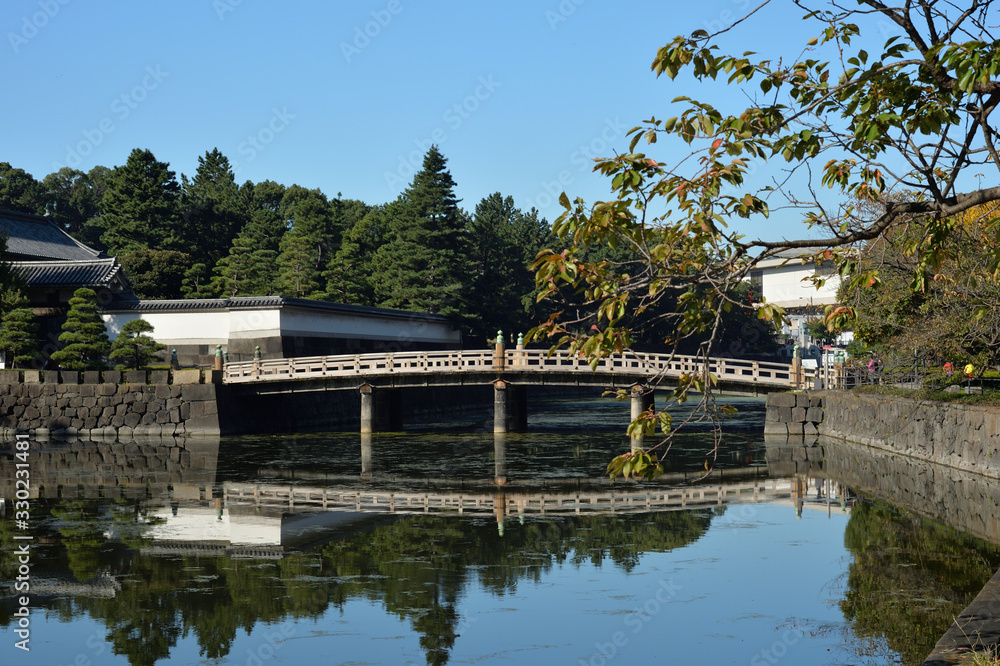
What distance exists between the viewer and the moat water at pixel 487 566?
8758mm

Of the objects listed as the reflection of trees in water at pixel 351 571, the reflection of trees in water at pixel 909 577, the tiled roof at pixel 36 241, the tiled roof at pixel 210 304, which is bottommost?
the reflection of trees in water at pixel 351 571

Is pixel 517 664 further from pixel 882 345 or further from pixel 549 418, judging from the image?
pixel 549 418

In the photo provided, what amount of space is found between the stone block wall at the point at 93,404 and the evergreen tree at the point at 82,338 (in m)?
0.63

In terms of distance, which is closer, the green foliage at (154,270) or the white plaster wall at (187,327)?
the white plaster wall at (187,327)

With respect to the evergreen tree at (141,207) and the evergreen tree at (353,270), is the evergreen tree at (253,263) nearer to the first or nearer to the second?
the evergreen tree at (353,270)

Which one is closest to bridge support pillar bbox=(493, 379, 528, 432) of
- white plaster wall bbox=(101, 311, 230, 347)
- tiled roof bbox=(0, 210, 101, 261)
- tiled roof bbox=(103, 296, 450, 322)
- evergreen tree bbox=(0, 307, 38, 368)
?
tiled roof bbox=(103, 296, 450, 322)

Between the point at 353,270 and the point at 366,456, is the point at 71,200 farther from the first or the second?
the point at 366,456

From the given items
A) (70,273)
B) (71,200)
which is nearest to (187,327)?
(70,273)

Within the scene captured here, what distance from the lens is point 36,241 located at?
39.8m

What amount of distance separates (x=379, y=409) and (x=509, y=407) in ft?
15.6

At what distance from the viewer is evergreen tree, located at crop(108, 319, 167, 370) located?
31328 mm

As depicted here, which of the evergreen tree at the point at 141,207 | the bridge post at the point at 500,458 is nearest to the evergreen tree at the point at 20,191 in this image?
the evergreen tree at the point at 141,207

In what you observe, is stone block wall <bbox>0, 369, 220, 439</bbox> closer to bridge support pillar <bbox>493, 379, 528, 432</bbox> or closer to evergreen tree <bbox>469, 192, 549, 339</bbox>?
bridge support pillar <bbox>493, 379, 528, 432</bbox>

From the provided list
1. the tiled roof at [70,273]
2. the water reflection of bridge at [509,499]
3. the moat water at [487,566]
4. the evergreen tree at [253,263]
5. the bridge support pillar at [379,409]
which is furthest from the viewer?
the evergreen tree at [253,263]
